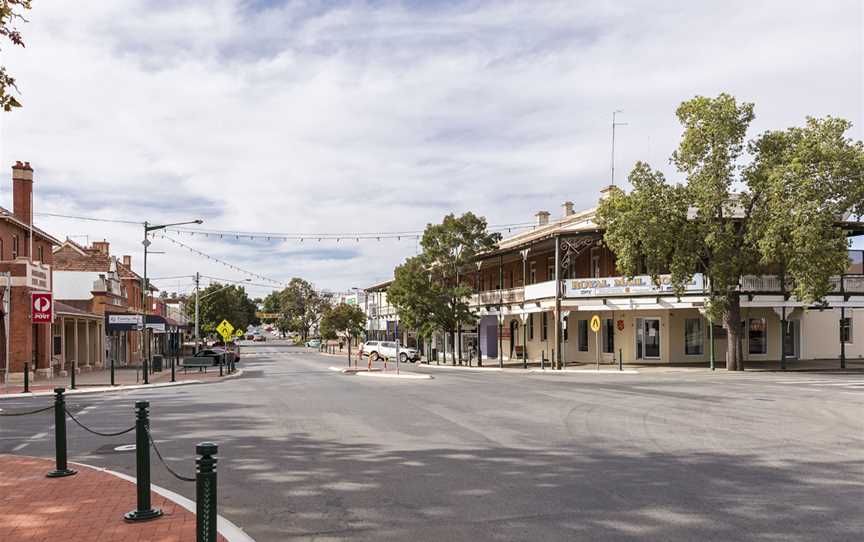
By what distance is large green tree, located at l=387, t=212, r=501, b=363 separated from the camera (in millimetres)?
45188

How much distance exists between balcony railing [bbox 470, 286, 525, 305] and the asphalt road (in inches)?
1008

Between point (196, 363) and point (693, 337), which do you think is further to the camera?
point (693, 337)

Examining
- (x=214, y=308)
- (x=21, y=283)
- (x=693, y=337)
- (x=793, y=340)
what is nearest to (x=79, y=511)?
(x=21, y=283)

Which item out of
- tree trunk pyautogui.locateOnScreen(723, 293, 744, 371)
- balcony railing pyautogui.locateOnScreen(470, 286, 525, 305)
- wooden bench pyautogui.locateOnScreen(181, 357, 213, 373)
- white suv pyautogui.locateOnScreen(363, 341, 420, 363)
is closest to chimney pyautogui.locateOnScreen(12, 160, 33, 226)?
wooden bench pyautogui.locateOnScreen(181, 357, 213, 373)

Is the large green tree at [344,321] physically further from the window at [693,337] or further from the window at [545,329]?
the window at [693,337]

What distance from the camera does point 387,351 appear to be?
175 feet

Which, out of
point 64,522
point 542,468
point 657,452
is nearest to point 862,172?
point 657,452

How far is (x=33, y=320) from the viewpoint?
94.5 feet

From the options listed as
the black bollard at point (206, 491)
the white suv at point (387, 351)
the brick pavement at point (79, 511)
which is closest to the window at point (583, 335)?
the white suv at point (387, 351)

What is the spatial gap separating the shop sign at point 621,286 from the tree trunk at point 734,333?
2.20 meters

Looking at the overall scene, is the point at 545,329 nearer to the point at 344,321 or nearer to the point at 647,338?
the point at 647,338

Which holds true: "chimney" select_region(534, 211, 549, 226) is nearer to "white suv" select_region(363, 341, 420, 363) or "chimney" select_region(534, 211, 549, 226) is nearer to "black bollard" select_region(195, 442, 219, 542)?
"white suv" select_region(363, 341, 420, 363)

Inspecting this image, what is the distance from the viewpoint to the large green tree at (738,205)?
30.2 metres

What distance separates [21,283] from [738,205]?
3162 centimetres
